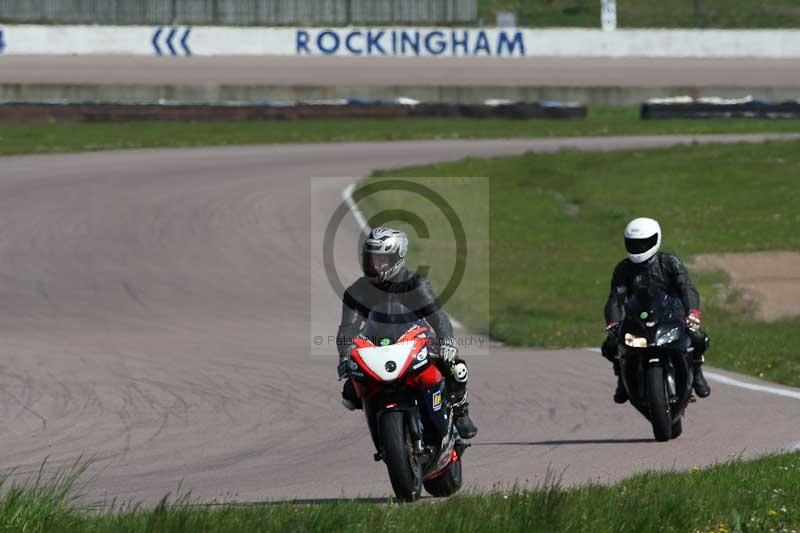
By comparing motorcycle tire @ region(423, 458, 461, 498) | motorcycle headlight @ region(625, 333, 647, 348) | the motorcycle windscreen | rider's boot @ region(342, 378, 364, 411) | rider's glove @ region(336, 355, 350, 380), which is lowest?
motorcycle tire @ region(423, 458, 461, 498)

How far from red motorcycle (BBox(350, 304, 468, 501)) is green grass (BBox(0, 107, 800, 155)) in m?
26.6

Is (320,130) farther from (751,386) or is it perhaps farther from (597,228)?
(751,386)

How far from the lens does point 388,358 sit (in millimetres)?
8094

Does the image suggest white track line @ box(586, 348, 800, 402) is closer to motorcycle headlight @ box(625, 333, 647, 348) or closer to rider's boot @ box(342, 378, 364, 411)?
motorcycle headlight @ box(625, 333, 647, 348)

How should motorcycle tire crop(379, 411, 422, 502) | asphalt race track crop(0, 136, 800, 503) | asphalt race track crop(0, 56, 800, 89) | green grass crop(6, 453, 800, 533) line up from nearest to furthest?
green grass crop(6, 453, 800, 533)
motorcycle tire crop(379, 411, 422, 502)
asphalt race track crop(0, 136, 800, 503)
asphalt race track crop(0, 56, 800, 89)

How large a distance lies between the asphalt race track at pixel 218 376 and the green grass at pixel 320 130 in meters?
7.27

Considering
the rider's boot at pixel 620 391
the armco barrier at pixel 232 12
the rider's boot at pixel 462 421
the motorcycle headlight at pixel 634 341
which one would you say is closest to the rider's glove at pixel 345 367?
the rider's boot at pixel 462 421

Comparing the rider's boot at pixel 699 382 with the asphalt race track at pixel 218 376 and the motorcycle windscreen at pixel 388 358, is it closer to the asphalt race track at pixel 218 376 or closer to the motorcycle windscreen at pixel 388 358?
the asphalt race track at pixel 218 376

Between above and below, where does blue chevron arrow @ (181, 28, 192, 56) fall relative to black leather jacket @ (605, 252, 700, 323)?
above

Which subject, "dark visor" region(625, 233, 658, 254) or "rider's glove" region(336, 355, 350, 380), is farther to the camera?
"dark visor" region(625, 233, 658, 254)

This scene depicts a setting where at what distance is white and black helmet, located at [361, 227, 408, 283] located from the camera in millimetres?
8266

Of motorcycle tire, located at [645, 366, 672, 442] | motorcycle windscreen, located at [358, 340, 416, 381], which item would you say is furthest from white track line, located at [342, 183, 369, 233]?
motorcycle windscreen, located at [358, 340, 416, 381]

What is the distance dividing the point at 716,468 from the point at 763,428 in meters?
2.54

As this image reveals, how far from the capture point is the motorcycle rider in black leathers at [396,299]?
8.32 m
